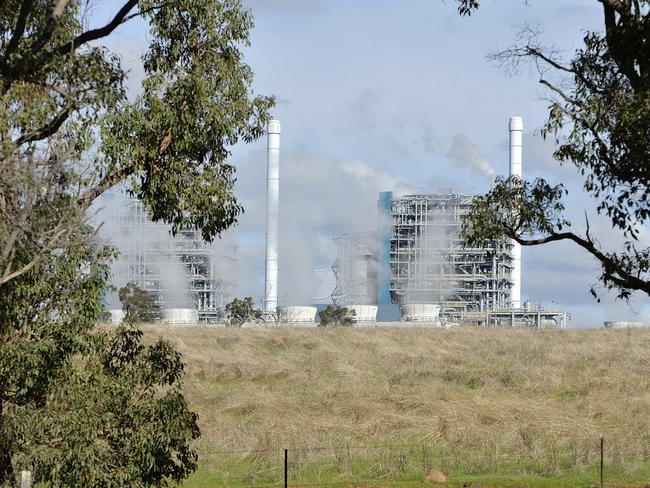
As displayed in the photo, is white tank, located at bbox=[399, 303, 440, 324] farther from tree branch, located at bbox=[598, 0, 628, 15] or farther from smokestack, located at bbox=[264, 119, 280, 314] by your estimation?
tree branch, located at bbox=[598, 0, 628, 15]

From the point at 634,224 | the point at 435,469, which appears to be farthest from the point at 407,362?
the point at 634,224

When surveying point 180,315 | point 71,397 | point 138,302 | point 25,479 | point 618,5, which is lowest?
point 25,479

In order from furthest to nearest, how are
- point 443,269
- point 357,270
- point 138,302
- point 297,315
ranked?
1. point 357,270
2. point 443,269
3. point 297,315
4. point 138,302

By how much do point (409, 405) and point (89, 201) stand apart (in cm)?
2238

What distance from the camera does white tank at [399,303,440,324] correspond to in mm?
90625

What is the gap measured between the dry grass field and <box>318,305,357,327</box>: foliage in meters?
29.3

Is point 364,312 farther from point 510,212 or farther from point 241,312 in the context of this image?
point 510,212

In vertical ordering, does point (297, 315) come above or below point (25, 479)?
above

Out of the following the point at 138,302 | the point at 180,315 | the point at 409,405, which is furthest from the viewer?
the point at 180,315

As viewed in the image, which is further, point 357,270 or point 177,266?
point 357,270

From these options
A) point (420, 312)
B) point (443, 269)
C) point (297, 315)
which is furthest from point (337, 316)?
point (443, 269)

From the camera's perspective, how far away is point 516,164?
92.4m

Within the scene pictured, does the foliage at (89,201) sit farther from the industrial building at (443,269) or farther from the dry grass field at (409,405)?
the industrial building at (443,269)

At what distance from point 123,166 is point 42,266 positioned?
1.95 meters
